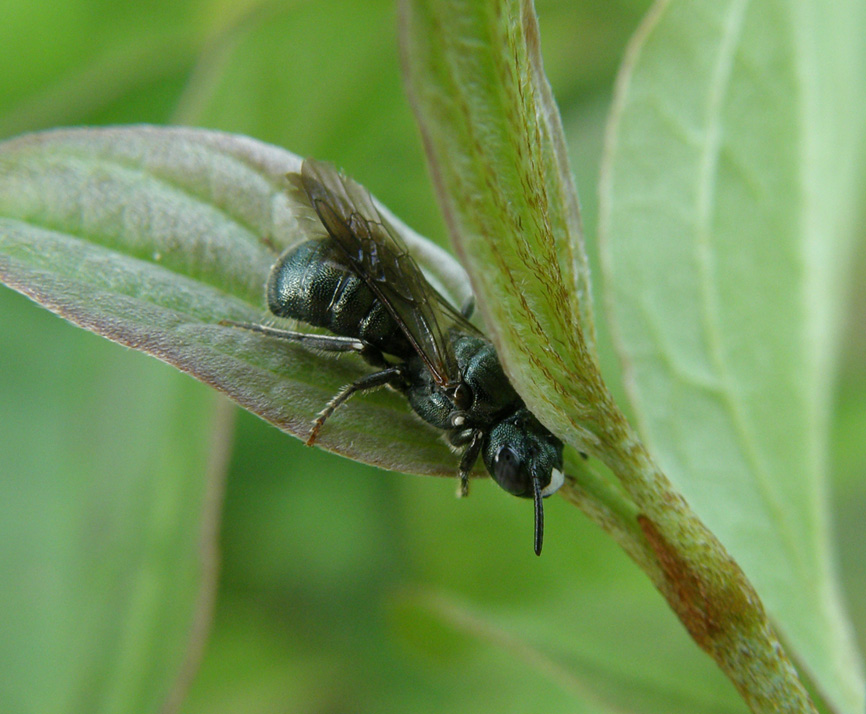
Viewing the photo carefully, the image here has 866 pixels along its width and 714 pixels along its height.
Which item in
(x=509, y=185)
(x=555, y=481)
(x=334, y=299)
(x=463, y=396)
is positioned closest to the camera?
(x=509, y=185)

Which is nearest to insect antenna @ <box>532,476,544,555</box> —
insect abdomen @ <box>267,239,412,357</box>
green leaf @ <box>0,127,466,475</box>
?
green leaf @ <box>0,127,466,475</box>

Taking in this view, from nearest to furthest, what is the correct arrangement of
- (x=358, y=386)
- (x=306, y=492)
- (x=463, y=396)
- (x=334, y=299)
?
1. (x=358, y=386)
2. (x=463, y=396)
3. (x=334, y=299)
4. (x=306, y=492)

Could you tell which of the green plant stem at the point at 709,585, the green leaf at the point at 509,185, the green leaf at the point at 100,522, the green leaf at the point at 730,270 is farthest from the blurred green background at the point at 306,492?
the green leaf at the point at 509,185

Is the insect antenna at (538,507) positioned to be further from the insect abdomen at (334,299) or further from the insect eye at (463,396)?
the insect abdomen at (334,299)

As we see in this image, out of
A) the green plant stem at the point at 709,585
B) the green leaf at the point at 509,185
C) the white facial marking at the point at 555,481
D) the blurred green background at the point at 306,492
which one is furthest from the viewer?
the blurred green background at the point at 306,492

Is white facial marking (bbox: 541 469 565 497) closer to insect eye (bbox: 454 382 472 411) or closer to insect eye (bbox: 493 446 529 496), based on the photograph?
insect eye (bbox: 493 446 529 496)

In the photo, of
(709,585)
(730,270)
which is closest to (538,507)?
(709,585)

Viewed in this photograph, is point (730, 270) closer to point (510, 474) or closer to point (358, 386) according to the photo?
point (510, 474)
